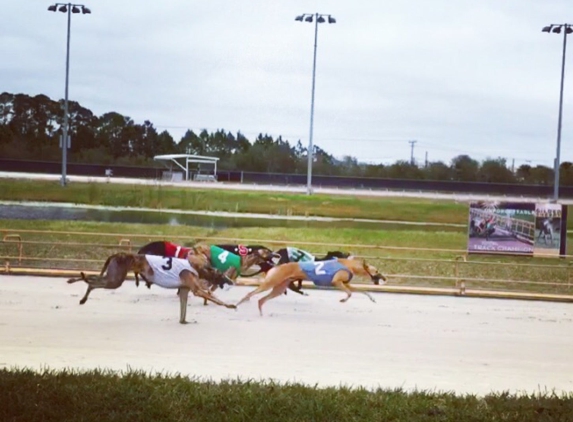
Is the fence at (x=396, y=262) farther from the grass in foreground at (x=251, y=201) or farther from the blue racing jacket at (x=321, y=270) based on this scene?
the blue racing jacket at (x=321, y=270)

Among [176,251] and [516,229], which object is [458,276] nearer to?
[516,229]

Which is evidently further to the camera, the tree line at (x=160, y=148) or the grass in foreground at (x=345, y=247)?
the grass in foreground at (x=345, y=247)

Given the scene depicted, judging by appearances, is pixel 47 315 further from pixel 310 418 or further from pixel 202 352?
pixel 310 418

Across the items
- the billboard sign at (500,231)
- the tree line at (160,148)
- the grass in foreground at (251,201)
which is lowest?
the billboard sign at (500,231)

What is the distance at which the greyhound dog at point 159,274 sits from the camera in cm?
694

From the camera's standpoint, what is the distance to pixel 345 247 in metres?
9.55

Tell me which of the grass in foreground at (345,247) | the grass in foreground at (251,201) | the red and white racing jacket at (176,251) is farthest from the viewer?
the grass in foreground at (345,247)

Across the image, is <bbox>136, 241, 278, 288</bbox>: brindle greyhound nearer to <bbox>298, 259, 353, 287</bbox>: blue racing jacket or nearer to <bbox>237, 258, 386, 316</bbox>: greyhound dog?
<bbox>237, 258, 386, 316</bbox>: greyhound dog

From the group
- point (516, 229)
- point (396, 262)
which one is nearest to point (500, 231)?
point (516, 229)

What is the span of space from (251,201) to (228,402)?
5270mm

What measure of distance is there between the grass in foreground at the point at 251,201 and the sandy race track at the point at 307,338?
0.98 metres

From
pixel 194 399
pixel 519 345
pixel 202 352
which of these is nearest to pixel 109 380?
pixel 194 399

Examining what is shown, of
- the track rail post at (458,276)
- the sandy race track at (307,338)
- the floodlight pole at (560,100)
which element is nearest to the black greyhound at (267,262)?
the sandy race track at (307,338)

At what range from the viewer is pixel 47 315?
720 cm
